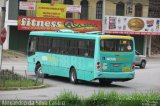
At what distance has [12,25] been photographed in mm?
54281

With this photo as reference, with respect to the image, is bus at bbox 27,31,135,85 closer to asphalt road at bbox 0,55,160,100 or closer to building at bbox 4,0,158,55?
asphalt road at bbox 0,55,160,100

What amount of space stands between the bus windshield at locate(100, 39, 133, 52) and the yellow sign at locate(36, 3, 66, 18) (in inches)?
1135

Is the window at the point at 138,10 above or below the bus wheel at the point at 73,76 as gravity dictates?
above

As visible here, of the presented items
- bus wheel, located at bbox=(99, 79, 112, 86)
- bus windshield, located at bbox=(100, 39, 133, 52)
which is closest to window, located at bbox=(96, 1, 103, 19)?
bus wheel, located at bbox=(99, 79, 112, 86)

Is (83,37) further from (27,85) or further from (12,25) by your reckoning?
(12,25)

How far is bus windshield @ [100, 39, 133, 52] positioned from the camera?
26.1m

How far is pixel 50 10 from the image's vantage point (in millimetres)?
55375

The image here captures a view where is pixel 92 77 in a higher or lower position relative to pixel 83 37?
lower

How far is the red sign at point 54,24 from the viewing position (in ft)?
175

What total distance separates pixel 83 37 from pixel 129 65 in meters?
2.77

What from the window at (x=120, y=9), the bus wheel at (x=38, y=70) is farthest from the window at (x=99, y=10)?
the bus wheel at (x=38, y=70)

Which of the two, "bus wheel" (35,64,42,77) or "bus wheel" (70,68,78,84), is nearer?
"bus wheel" (70,68,78,84)

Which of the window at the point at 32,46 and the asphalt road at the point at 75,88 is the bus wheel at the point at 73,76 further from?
the window at the point at 32,46

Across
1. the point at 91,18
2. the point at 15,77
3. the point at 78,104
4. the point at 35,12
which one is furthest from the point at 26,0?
the point at 78,104
